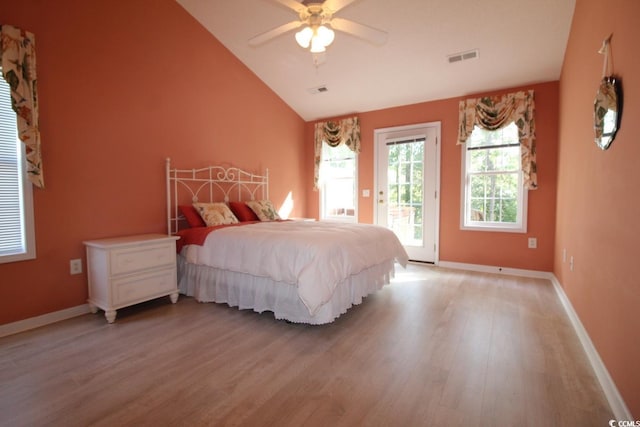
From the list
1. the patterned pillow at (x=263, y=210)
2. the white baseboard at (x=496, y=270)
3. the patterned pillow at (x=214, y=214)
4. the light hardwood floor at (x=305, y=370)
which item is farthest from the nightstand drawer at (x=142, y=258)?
the white baseboard at (x=496, y=270)

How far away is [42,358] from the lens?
2006 millimetres

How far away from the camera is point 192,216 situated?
3418 mm

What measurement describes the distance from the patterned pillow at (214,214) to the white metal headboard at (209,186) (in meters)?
0.27

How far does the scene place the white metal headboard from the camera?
11.6 feet

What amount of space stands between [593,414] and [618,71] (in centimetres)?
176

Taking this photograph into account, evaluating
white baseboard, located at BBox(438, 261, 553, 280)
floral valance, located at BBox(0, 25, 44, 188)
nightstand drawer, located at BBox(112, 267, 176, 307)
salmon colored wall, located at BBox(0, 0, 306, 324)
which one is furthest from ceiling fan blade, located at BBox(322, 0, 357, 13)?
white baseboard, located at BBox(438, 261, 553, 280)

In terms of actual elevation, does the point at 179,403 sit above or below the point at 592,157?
below

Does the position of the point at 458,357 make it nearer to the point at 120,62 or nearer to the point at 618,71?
the point at 618,71

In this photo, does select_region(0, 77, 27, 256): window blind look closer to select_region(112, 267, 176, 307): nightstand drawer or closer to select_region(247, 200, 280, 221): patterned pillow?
select_region(112, 267, 176, 307): nightstand drawer

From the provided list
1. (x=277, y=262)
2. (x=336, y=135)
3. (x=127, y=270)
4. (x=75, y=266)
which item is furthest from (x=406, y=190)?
(x=75, y=266)

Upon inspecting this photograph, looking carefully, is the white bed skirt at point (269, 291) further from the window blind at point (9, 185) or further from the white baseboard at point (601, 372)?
the white baseboard at point (601, 372)

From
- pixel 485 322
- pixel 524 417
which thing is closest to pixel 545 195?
pixel 485 322

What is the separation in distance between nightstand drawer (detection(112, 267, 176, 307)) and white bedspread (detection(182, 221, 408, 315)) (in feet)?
0.94

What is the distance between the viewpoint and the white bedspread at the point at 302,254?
228 cm
